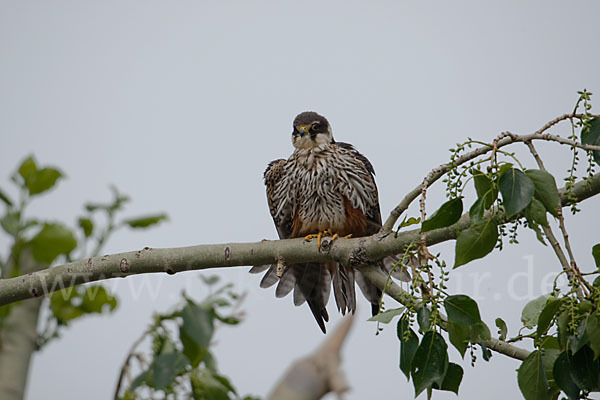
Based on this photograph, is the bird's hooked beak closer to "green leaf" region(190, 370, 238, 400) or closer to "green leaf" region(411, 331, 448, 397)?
"green leaf" region(190, 370, 238, 400)

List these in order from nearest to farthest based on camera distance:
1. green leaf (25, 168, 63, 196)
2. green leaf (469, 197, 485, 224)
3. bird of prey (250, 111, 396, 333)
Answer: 1. green leaf (469, 197, 485, 224)
2. bird of prey (250, 111, 396, 333)
3. green leaf (25, 168, 63, 196)

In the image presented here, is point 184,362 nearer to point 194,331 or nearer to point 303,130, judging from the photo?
point 194,331

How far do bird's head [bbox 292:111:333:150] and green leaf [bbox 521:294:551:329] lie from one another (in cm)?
242

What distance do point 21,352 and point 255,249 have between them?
2.71 m

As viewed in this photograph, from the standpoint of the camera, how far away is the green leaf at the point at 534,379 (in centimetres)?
186

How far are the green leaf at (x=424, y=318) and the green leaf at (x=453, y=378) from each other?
0.63 feet

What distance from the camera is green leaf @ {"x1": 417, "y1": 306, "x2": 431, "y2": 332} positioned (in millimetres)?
1788

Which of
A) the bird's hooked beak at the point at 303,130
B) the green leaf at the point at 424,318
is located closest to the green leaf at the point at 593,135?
the green leaf at the point at 424,318

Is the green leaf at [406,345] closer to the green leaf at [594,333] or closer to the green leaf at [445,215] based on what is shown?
the green leaf at [445,215]

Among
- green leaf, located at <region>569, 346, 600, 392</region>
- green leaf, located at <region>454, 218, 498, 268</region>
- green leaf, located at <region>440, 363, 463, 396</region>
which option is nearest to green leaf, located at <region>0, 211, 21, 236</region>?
green leaf, located at <region>440, 363, 463, 396</region>

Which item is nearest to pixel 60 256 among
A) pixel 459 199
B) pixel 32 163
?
pixel 32 163

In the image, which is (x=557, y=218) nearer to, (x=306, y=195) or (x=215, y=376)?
(x=215, y=376)

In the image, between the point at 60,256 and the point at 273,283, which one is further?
the point at 60,256

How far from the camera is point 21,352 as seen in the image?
4.61 m
